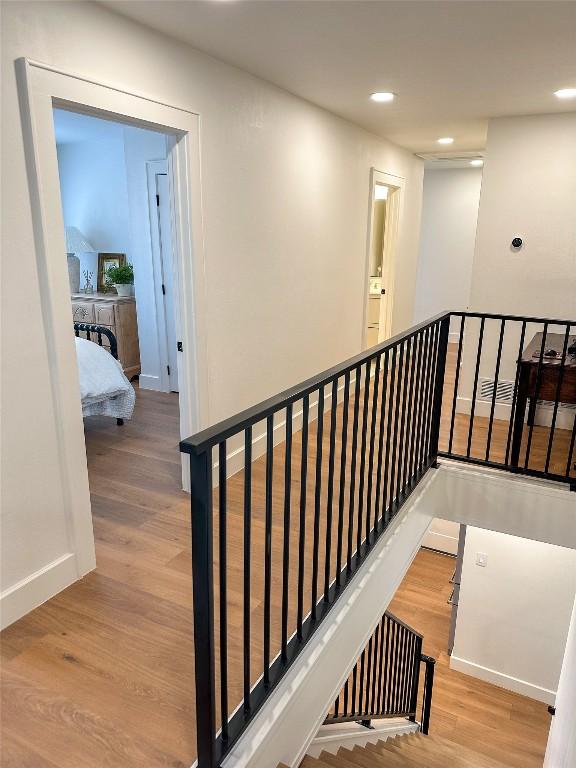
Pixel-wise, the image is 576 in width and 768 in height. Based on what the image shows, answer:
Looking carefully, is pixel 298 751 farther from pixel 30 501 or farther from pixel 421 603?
pixel 421 603

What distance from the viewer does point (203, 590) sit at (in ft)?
4.32

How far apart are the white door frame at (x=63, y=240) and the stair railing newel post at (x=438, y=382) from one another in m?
1.45

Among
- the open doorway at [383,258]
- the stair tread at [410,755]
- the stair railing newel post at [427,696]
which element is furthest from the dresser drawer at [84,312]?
the stair railing newel post at [427,696]

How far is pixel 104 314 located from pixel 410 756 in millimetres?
4694

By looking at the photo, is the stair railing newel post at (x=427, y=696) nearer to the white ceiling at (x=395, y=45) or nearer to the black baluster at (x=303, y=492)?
the black baluster at (x=303, y=492)

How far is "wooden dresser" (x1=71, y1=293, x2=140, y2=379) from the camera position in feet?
18.0

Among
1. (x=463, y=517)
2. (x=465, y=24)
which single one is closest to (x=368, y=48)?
(x=465, y=24)

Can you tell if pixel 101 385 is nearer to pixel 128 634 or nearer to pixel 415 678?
pixel 128 634

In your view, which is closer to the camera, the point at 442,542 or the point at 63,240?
the point at 63,240

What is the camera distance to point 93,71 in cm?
213

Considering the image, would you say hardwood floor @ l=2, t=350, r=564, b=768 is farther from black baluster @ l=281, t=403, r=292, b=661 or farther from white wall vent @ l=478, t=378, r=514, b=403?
white wall vent @ l=478, t=378, r=514, b=403

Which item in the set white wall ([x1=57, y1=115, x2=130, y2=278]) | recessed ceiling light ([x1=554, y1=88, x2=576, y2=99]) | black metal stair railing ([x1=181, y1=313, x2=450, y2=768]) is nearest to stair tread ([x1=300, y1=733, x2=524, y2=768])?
black metal stair railing ([x1=181, y1=313, x2=450, y2=768])

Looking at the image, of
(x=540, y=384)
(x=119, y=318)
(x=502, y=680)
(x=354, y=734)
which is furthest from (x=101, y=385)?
(x=502, y=680)

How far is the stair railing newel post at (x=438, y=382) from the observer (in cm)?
328
